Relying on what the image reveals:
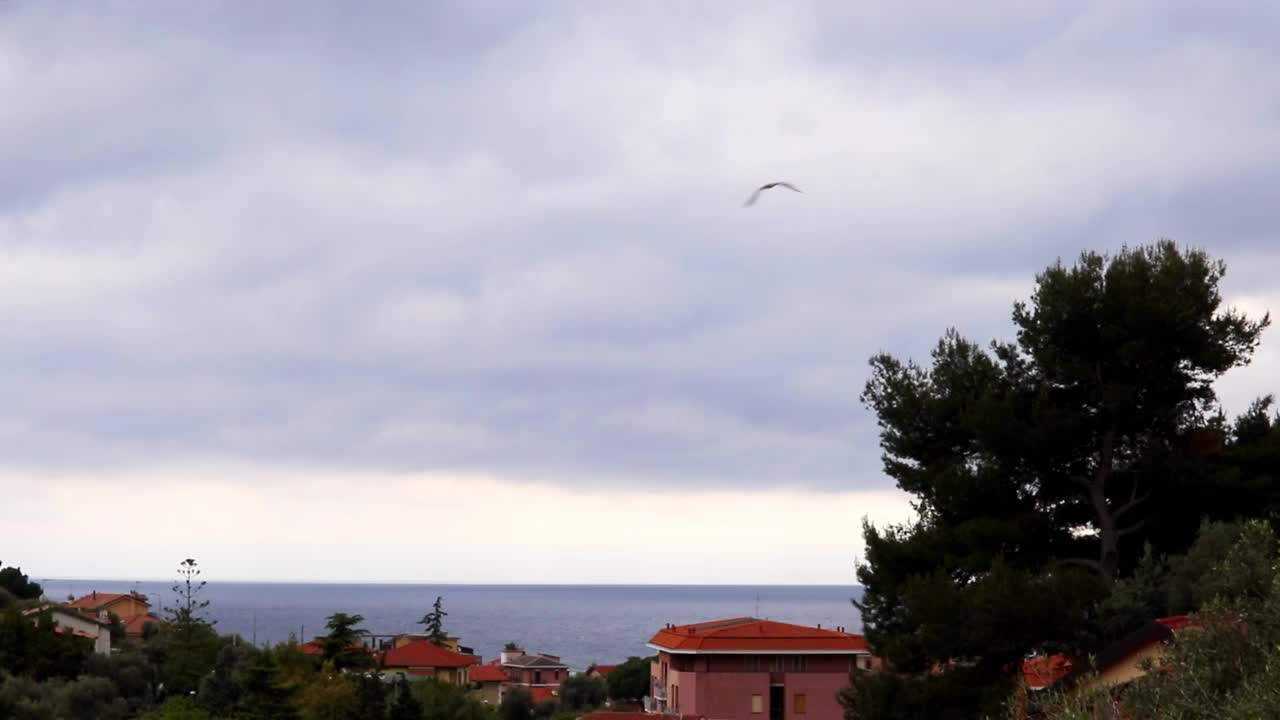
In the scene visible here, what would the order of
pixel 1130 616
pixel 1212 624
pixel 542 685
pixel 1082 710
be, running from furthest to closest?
1. pixel 542 685
2. pixel 1130 616
3. pixel 1212 624
4. pixel 1082 710

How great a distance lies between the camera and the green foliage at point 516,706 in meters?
77.6

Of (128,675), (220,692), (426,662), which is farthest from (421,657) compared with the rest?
(220,692)

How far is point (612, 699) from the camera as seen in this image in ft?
279

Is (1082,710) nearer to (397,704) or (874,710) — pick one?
(874,710)

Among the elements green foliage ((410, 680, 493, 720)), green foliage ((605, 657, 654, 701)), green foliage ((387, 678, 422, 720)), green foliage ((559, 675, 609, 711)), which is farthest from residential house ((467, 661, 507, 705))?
green foliage ((387, 678, 422, 720))

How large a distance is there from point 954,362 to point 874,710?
8710 millimetres

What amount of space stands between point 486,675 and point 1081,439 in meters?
67.8

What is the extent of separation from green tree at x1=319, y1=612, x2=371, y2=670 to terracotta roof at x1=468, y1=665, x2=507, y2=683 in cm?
3787

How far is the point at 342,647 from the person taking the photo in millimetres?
51062

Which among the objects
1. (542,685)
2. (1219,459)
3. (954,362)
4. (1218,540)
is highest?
(954,362)

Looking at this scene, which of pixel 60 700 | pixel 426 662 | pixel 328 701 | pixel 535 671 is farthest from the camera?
pixel 535 671

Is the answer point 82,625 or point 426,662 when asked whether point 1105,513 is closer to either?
point 426,662

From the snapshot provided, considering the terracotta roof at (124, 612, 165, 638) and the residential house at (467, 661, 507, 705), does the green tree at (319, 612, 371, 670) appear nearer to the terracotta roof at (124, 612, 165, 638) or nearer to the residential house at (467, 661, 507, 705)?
the residential house at (467, 661, 507, 705)

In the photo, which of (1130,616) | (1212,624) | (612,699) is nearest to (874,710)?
(1130,616)
